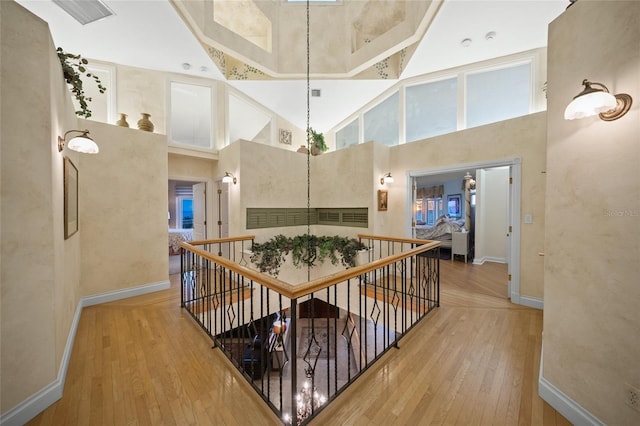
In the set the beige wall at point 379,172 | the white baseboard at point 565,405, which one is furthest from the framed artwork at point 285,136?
the white baseboard at point 565,405

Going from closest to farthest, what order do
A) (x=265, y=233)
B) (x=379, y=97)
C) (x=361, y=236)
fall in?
Answer: (x=361, y=236), (x=265, y=233), (x=379, y=97)

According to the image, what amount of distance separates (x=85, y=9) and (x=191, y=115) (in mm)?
2040

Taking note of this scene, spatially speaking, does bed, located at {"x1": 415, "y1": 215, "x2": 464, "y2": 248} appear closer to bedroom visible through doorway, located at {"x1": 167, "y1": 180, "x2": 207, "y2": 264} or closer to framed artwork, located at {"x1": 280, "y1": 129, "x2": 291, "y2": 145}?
framed artwork, located at {"x1": 280, "y1": 129, "x2": 291, "y2": 145}

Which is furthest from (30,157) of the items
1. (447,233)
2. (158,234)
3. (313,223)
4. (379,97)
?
(447,233)

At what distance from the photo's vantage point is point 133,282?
359cm

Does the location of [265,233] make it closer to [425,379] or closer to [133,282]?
[133,282]

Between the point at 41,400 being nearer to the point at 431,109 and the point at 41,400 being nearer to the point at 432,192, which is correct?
the point at 431,109

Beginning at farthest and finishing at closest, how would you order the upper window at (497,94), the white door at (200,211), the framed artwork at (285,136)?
the framed artwork at (285,136) → the white door at (200,211) → the upper window at (497,94)

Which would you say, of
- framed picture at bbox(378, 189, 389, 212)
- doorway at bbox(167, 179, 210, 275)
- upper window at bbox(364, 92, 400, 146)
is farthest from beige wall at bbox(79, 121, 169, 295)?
upper window at bbox(364, 92, 400, 146)

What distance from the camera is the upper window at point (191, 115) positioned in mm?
4680

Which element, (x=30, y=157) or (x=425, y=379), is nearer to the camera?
(x=30, y=157)

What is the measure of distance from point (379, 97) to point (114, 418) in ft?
21.3

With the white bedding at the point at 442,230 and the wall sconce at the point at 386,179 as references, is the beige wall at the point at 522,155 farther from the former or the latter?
the white bedding at the point at 442,230

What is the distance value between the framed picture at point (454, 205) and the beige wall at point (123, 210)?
947 cm
